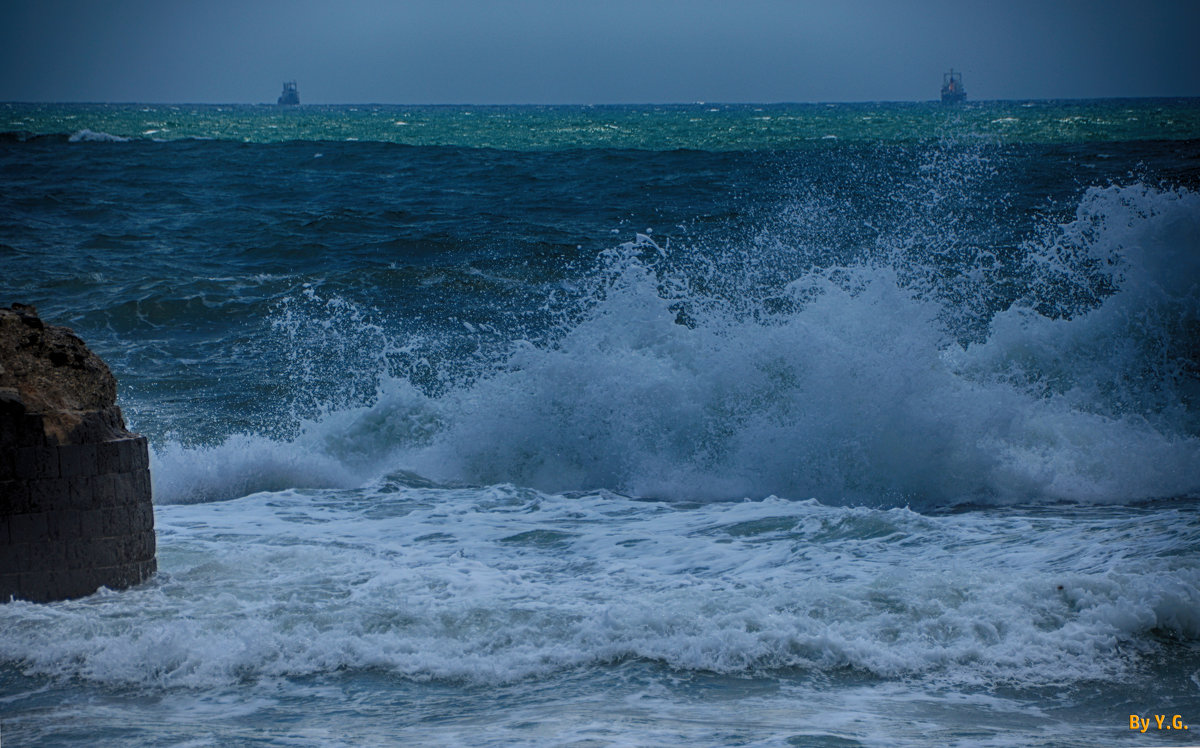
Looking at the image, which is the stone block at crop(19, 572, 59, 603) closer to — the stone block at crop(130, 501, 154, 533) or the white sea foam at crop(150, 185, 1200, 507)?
the stone block at crop(130, 501, 154, 533)

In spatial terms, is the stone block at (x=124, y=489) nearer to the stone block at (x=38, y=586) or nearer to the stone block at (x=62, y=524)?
the stone block at (x=62, y=524)

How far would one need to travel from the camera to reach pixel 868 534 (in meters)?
6.18

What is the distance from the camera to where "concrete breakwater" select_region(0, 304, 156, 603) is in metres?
4.78

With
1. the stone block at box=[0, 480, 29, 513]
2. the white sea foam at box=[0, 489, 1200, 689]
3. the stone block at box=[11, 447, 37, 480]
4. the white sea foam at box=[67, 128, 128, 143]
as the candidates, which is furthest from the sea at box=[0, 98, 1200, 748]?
the white sea foam at box=[67, 128, 128, 143]

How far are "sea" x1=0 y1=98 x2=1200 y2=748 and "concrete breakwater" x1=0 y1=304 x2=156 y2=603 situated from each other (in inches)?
6.4

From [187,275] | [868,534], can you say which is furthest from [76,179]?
[868,534]

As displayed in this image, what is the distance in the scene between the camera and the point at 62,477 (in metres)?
4.83

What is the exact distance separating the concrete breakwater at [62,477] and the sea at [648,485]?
0.54ft

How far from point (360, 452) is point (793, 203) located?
40.7 ft

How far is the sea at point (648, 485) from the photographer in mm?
4246

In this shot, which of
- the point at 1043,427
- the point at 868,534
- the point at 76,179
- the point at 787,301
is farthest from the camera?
the point at 76,179

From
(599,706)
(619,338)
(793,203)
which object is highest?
(793,203)

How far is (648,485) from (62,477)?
4035mm

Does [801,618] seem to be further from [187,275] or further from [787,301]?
[187,275]
